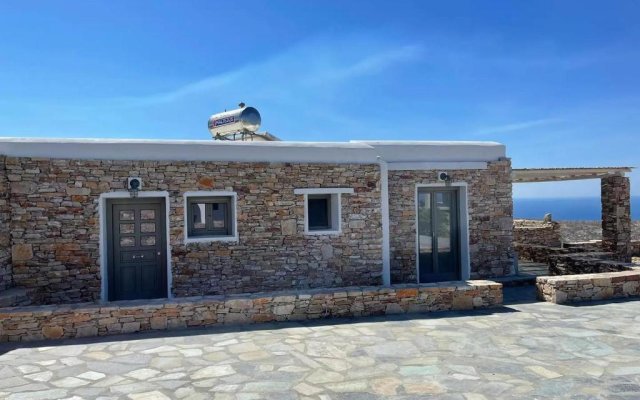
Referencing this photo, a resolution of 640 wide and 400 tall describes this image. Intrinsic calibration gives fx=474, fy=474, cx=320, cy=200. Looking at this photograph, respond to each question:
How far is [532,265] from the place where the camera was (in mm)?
14477

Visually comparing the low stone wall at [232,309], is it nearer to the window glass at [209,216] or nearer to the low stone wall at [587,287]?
the low stone wall at [587,287]

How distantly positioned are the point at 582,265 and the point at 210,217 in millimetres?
8929

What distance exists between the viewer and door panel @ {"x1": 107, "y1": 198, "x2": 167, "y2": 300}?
8.97 m

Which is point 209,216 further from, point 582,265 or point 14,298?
point 582,265

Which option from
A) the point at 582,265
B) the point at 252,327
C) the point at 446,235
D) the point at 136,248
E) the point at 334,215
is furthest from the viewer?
the point at 582,265

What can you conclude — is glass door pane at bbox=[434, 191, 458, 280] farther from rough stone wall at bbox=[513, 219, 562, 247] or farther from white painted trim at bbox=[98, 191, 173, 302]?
rough stone wall at bbox=[513, 219, 562, 247]

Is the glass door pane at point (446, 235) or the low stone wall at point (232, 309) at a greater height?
the glass door pane at point (446, 235)

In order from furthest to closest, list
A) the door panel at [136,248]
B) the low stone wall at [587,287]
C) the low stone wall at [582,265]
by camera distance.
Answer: the low stone wall at [582,265], the door panel at [136,248], the low stone wall at [587,287]

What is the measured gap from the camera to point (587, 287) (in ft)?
28.7

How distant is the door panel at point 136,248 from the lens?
29.4 feet

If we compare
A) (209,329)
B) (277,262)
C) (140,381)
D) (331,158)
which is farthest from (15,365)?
(331,158)

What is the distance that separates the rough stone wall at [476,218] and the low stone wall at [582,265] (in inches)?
73.8

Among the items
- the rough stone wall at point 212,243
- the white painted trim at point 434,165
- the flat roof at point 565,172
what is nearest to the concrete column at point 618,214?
the flat roof at point 565,172

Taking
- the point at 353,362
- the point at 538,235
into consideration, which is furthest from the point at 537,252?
the point at 353,362
